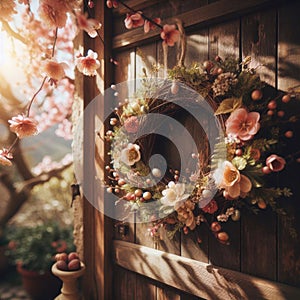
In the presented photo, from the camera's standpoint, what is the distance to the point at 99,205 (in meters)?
1.81

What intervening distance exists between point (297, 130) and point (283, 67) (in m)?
0.24

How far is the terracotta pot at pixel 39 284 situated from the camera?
7.71 ft

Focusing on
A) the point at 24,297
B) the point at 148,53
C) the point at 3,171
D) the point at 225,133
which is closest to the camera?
the point at 225,133

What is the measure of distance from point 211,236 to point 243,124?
0.52 metres

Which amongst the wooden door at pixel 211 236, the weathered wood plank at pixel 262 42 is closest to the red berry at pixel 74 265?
the wooden door at pixel 211 236

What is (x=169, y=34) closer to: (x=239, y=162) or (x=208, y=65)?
(x=208, y=65)

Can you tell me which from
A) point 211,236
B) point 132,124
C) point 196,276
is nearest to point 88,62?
point 132,124

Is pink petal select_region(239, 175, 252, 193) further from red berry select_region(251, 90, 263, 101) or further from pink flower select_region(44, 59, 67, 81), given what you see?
pink flower select_region(44, 59, 67, 81)

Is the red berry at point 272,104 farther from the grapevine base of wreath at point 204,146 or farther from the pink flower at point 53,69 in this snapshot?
the pink flower at point 53,69

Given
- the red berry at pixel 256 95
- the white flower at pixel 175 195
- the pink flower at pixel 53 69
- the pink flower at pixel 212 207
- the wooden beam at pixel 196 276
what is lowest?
the wooden beam at pixel 196 276

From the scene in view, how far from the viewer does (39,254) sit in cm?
244

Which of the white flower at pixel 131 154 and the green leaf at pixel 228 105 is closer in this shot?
the green leaf at pixel 228 105

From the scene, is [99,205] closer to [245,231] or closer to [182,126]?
[182,126]

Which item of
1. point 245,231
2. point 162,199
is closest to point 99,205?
point 162,199
